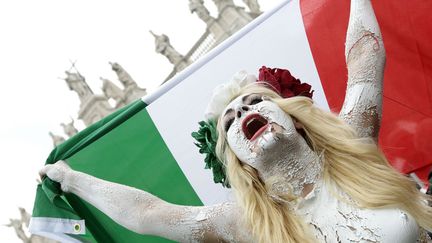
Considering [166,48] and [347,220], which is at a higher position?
[166,48]

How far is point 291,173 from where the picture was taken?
2.57m

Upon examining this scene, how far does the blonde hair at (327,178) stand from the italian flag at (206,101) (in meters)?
1.03

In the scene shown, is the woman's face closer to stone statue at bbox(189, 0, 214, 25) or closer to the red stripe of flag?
the red stripe of flag

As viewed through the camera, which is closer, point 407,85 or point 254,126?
point 254,126

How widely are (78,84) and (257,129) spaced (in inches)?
889

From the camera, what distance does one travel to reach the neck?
2.57 metres

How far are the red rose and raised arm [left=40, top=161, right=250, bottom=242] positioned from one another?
1.94ft

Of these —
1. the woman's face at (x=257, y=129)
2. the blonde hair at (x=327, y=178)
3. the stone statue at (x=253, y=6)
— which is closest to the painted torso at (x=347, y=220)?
the blonde hair at (x=327, y=178)

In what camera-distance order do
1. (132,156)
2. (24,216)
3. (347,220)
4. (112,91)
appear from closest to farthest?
(347,220) < (132,156) < (112,91) < (24,216)

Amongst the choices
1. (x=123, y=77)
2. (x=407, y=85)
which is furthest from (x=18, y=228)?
(x=407, y=85)

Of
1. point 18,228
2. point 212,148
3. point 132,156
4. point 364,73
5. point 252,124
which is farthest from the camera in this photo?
point 18,228

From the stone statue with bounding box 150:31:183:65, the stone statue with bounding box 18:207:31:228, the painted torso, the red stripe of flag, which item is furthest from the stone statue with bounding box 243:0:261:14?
the painted torso

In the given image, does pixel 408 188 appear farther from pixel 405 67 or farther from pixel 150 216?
pixel 405 67

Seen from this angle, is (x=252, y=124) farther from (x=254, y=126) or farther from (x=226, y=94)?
(x=226, y=94)
